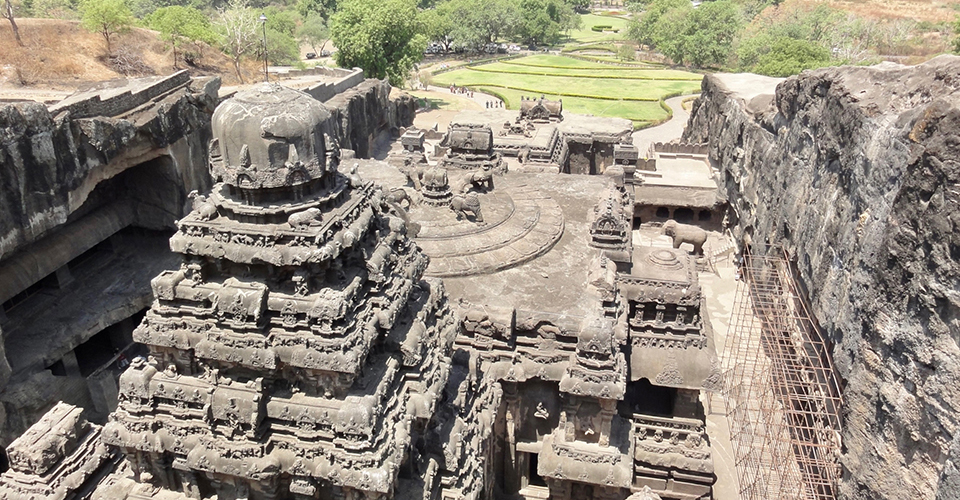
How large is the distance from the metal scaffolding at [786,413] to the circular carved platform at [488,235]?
9.50 meters

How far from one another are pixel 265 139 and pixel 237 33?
52648 millimetres

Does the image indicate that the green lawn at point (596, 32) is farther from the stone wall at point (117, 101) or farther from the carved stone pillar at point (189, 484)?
the carved stone pillar at point (189, 484)

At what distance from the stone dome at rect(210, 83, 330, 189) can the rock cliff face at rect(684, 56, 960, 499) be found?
15.7 m

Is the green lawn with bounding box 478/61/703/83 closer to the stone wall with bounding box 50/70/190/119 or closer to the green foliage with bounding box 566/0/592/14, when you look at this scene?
the green foliage with bounding box 566/0/592/14

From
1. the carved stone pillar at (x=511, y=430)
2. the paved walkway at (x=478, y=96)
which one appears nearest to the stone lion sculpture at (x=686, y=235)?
the carved stone pillar at (x=511, y=430)

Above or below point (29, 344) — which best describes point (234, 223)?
above

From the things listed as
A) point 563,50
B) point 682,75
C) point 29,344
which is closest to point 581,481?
point 29,344

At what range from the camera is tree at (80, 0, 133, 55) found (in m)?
48.2

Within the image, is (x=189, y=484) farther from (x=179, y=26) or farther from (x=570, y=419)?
(x=179, y=26)

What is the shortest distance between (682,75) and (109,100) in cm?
8594

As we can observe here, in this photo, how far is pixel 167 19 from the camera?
176 feet

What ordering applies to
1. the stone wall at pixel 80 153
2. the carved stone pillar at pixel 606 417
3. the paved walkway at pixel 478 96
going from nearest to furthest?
the carved stone pillar at pixel 606 417
the stone wall at pixel 80 153
the paved walkway at pixel 478 96

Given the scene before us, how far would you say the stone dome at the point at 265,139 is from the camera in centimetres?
1212

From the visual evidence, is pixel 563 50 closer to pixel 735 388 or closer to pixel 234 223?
pixel 735 388
